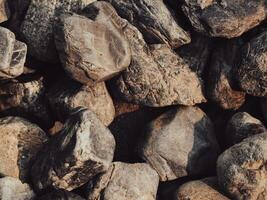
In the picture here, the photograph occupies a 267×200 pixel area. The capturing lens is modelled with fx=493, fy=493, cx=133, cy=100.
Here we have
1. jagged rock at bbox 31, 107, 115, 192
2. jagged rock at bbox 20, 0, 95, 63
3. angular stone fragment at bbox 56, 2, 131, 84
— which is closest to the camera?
jagged rock at bbox 31, 107, 115, 192

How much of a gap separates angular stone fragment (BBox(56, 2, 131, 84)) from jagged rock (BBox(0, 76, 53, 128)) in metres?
0.43

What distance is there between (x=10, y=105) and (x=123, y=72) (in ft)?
2.82

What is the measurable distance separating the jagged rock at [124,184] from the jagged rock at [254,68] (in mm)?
910

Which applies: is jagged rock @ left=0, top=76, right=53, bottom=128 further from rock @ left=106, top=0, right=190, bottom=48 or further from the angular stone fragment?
rock @ left=106, top=0, right=190, bottom=48

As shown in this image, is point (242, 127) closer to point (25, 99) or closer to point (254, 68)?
point (254, 68)

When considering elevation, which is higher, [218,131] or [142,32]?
[142,32]

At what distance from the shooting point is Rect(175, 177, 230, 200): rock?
320 cm

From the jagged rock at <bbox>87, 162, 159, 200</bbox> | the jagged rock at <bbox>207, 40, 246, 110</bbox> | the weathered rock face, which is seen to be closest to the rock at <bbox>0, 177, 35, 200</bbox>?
the jagged rock at <bbox>87, 162, 159, 200</bbox>

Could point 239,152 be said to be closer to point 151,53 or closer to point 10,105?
point 151,53

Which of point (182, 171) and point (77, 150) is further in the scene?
point (182, 171)

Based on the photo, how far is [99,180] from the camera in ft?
10.3

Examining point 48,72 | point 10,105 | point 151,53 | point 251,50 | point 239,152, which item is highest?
point 251,50

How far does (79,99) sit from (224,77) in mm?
1024

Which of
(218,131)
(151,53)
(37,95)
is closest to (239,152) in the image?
(218,131)
